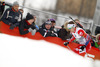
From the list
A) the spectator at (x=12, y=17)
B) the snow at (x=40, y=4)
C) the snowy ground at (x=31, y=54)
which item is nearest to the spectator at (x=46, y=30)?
the snowy ground at (x=31, y=54)

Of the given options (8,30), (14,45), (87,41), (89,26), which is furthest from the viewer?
(89,26)

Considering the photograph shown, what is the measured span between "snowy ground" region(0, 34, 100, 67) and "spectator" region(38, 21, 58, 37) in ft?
1.41

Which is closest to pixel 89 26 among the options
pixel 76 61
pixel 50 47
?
pixel 76 61

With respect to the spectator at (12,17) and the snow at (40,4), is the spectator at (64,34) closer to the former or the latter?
the spectator at (12,17)

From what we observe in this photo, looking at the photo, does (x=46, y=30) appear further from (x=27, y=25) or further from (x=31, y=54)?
(x=31, y=54)

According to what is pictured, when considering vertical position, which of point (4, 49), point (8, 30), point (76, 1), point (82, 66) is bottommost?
point (82, 66)

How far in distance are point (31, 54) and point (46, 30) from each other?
1.09 m

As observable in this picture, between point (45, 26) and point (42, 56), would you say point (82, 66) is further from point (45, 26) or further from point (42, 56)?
point (45, 26)

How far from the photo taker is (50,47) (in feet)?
10.8

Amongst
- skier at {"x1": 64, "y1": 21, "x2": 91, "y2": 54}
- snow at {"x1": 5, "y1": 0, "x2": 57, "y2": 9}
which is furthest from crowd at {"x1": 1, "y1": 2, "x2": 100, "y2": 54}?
snow at {"x1": 5, "y1": 0, "x2": 57, "y2": 9}

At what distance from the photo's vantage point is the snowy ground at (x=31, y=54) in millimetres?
2584

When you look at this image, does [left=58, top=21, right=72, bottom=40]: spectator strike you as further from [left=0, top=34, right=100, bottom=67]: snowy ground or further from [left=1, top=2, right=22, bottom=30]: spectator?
[left=1, top=2, right=22, bottom=30]: spectator

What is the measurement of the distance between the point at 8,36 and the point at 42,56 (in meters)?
0.82

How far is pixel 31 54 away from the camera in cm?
288
